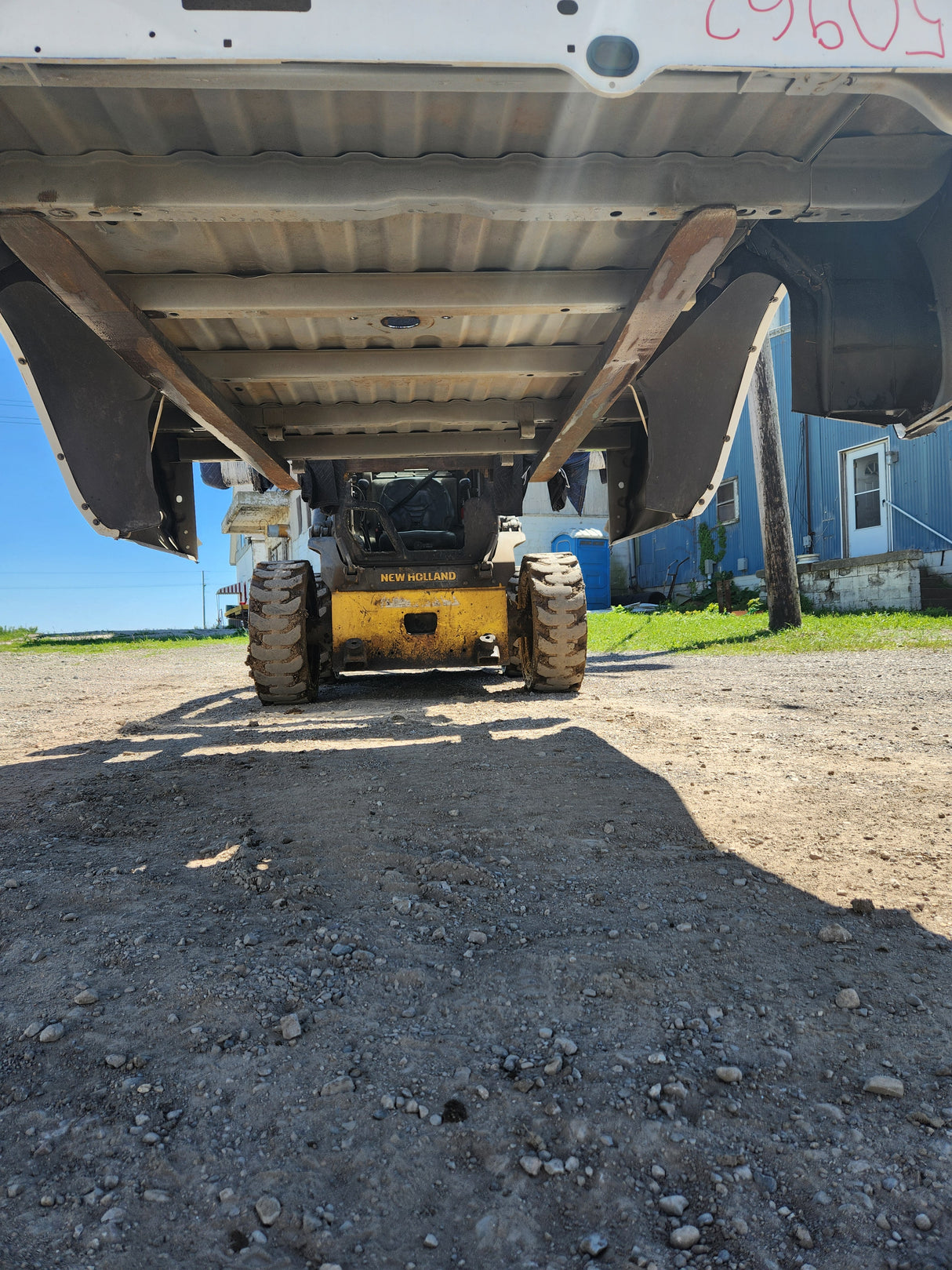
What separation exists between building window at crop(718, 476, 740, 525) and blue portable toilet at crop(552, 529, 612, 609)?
298cm

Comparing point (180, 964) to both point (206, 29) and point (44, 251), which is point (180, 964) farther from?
point (44, 251)

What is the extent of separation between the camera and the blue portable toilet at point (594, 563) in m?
21.8

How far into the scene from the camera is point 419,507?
8.09m

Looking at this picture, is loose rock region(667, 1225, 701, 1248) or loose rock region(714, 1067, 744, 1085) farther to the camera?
loose rock region(714, 1067, 744, 1085)

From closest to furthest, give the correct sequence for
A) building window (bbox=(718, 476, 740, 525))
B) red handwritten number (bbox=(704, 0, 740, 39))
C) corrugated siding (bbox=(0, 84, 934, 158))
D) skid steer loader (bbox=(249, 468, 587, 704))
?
red handwritten number (bbox=(704, 0, 740, 39)) → corrugated siding (bbox=(0, 84, 934, 158)) → skid steer loader (bbox=(249, 468, 587, 704)) → building window (bbox=(718, 476, 740, 525))

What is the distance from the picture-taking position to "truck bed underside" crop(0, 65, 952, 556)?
256 centimetres

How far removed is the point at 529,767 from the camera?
13.6 ft

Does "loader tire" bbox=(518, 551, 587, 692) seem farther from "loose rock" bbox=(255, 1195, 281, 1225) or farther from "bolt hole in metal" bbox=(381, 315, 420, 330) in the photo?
"loose rock" bbox=(255, 1195, 281, 1225)

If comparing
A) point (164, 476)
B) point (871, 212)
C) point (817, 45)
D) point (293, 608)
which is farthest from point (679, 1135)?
point (293, 608)

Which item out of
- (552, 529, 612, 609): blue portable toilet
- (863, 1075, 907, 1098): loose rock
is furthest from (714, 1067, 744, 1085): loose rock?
(552, 529, 612, 609): blue portable toilet

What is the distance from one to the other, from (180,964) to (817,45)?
108 inches

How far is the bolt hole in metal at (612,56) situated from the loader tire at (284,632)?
493 centimetres

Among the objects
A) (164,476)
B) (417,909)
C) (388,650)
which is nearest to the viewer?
(417,909)

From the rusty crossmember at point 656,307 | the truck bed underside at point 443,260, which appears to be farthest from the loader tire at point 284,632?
the rusty crossmember at point 656,307
